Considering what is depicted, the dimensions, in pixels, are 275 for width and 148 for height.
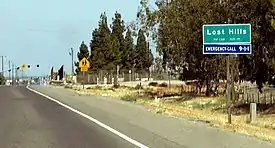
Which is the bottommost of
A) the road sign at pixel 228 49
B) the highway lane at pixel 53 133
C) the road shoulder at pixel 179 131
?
the highway lane at pixel 53 133

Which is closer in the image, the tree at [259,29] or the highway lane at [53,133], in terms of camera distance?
the highway lane at [53,133]

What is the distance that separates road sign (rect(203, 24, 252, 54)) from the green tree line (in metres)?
74.1

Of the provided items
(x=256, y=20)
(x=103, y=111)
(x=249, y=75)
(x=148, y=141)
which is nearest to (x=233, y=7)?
(x=256, y=20)

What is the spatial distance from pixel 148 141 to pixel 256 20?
55.7 feet

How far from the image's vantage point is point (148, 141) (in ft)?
48.2

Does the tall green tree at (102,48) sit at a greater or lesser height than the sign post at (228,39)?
greater

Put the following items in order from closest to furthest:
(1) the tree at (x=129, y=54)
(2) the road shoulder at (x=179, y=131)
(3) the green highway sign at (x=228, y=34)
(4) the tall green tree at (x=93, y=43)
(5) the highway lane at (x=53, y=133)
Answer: (2) the road shoulder at (x=179, y=131) < (5) the highway lane at (x=53, y=133) < (3) the green highway sign at (x=228, y=34) < (4) the tall green tree at (x=93, y=43) < (1) the tree at (x=129, y=54)

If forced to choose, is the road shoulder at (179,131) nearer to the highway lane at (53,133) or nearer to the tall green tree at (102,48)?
the highway lane at (53,133)

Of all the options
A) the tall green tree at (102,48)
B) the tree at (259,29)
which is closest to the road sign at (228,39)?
the tree at (259,29)

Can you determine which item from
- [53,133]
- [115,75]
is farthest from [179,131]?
[115,75]

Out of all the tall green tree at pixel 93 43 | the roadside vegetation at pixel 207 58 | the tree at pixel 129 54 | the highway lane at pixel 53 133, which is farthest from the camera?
the tree at pixel 129 54

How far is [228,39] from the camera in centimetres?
1875

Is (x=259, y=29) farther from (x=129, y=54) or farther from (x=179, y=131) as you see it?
(x=129, y=54)

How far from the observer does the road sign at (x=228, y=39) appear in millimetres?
18609
